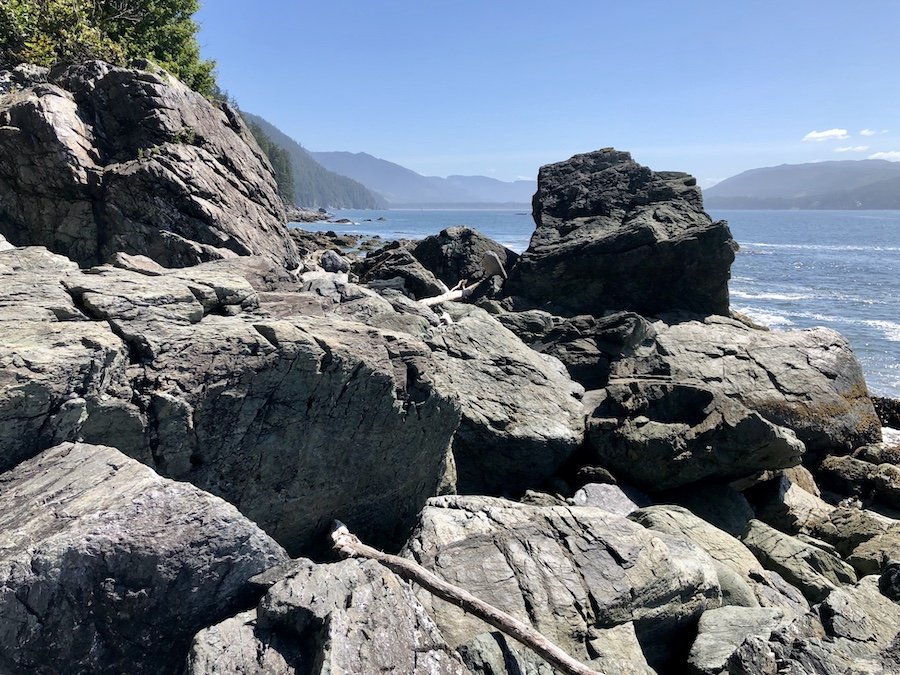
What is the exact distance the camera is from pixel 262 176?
1859 cm

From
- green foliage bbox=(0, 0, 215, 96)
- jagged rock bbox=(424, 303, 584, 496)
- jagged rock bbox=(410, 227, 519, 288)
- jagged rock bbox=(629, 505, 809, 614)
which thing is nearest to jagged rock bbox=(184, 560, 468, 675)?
jagged rock bbox=(424, 303, 584, 496)

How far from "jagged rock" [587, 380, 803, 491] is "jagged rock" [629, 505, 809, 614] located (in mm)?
1267

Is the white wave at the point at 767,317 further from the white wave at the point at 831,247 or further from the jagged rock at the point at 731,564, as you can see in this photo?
the white wave at the point at 831,247

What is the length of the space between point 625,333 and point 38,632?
14.4 meters

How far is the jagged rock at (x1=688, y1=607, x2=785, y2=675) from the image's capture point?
626 cm

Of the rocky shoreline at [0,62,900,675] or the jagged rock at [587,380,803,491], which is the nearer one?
the rocky shoreline at [0,62,900,675]

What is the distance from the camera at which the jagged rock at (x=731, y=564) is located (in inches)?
311

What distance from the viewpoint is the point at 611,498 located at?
1062 centimetres

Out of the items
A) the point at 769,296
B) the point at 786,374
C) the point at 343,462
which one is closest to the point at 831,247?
the point at 769,296

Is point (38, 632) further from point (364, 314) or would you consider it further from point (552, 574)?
point (364, 314)

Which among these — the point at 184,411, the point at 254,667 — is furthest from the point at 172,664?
the point at 184,411

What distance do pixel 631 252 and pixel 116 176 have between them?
16.4m

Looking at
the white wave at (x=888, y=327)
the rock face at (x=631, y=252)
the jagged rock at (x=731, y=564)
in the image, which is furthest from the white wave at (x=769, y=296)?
the jagged rock at (x=731, y=564)

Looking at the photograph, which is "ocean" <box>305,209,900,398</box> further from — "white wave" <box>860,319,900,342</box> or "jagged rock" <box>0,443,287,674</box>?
"jagged rock" <box>0,443,287,674</box>
